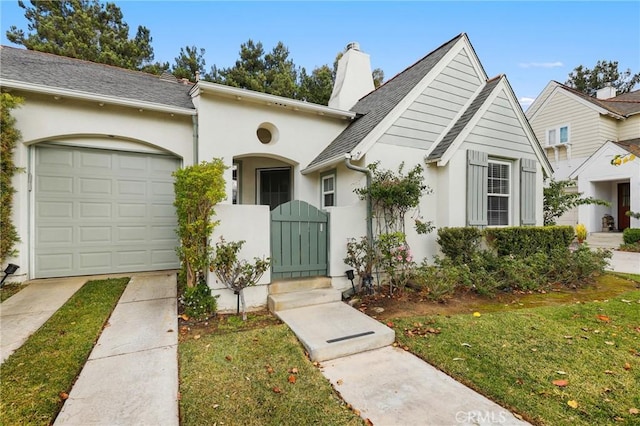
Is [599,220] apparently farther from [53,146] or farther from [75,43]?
[75,43]

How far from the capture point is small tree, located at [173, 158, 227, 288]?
4398mm

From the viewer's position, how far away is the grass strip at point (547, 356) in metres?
2.39

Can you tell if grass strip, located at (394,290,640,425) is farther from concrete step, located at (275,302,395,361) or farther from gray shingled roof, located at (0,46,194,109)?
gray shingled roof, located at (0,46,194,109)

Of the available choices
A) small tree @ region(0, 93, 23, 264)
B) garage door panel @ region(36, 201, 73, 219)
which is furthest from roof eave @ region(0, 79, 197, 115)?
garage door panel @ region(36, 201, 73, 219)

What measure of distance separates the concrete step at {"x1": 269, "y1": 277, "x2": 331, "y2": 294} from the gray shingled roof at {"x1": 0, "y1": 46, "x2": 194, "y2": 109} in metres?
4.61

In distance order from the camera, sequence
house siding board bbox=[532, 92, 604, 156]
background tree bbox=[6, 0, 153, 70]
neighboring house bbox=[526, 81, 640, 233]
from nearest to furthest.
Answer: neighboring house bbox=[526, 81, 640, 233]
background tree bbox=[6, 0, 153, 70]
house siding board bbox=[532, 92, 604, 156]

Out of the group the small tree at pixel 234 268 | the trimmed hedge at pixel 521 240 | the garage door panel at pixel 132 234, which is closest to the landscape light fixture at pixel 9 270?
the garage door panel at pixel 132 234

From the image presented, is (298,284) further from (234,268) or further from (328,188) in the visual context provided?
(328,188)

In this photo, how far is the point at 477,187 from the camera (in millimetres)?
6766

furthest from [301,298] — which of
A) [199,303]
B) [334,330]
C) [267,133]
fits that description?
[267,133]

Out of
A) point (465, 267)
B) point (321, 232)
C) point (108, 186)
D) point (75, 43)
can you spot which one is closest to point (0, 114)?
point (108, 186)

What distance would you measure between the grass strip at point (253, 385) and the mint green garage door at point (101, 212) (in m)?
3.99

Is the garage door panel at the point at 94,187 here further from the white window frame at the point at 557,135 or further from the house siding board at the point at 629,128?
the house siding board at the point at 629,128

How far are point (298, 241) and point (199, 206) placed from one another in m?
1.83
